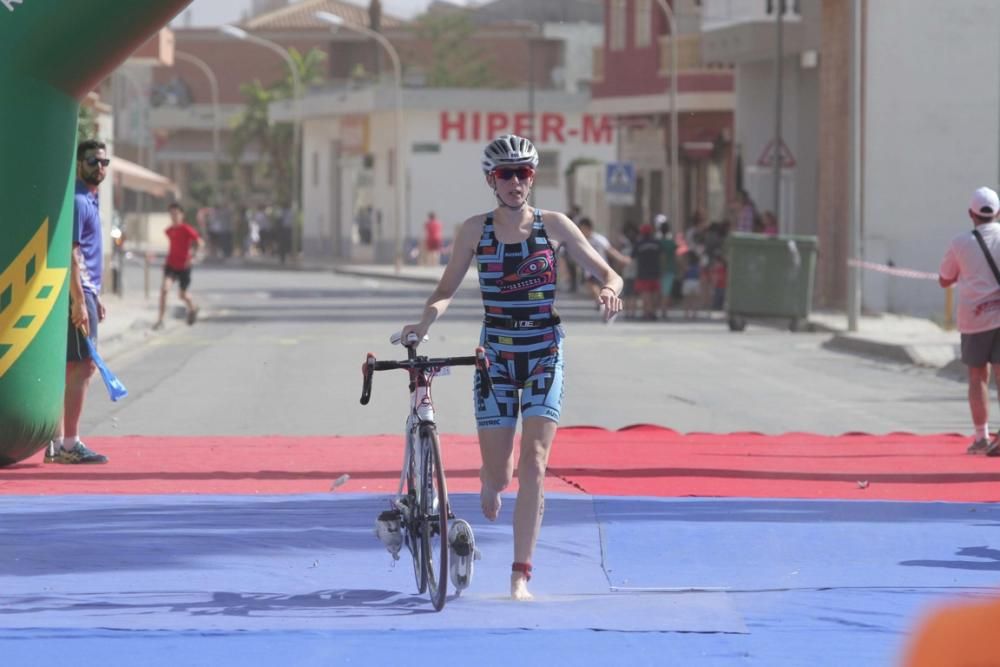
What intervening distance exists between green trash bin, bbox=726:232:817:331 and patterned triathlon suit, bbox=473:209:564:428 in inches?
966

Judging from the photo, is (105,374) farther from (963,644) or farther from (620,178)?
(620,178)

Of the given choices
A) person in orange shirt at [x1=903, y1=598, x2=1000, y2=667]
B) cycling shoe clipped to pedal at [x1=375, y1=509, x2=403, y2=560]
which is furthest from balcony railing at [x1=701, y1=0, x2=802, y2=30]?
person in orange shirt at [x1=903, y1=598, x2=1000, y2=667]

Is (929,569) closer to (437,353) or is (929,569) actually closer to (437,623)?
(437,623)

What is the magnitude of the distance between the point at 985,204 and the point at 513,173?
670cm

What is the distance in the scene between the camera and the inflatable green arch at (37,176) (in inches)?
466

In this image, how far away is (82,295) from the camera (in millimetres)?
12570

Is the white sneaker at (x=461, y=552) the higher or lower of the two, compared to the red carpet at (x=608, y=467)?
higher

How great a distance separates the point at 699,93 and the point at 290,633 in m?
43.9

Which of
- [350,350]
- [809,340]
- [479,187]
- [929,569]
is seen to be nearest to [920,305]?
[809,340]

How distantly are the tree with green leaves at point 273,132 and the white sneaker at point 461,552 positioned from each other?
74297 mm

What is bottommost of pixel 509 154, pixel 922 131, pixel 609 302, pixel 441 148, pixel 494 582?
pixel 494 582

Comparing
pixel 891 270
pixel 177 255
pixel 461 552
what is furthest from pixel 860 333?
pixel 461 552

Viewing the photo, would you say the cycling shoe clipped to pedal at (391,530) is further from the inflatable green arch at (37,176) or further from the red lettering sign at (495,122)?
the red lettering sign at (495,122)

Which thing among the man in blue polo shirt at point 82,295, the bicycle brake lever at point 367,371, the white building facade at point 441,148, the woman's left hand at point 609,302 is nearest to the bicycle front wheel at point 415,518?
the bicycle brake lever at point 367,371
